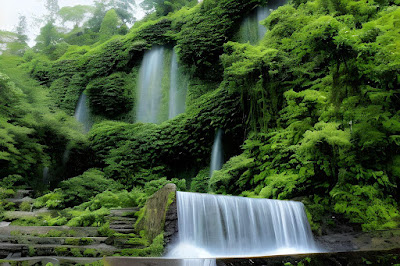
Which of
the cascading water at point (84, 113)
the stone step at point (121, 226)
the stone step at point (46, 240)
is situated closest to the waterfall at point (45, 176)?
the cascading water at point (84, 113)

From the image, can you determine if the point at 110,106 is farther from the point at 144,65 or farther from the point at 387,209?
the point at 387,209

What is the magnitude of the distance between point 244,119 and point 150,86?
880 centimetres

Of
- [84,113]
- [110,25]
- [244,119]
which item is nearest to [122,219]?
[244,119]

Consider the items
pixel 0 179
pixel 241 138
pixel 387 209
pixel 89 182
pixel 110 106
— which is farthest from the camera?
pixel 110 106

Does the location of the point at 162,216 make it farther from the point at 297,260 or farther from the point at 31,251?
the point at 297,260

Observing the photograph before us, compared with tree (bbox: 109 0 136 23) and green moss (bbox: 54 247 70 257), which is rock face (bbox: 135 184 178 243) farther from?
tree (bbox: 109 0 136 23)

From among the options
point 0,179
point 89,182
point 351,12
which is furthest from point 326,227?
point 0,179

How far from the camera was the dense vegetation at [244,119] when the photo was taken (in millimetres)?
7648

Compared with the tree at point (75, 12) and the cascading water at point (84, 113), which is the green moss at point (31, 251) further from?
the tree at point (75, 12)

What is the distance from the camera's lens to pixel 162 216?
5559 millimetres

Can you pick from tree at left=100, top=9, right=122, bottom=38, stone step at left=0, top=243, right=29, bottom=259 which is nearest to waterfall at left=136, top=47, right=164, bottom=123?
tree at left=100, top=9, right=122, bottom=38

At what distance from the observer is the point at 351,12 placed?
10.1 meters

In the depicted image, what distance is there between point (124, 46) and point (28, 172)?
1099cm

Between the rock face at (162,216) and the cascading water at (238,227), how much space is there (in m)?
0.22
